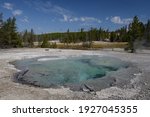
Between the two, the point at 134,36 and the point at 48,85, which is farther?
the point at 134,36

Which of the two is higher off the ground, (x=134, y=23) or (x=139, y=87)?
(x=134, y=23)

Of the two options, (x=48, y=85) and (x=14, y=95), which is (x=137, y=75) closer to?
(x=48, y=85)

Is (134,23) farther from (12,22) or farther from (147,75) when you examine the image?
(147,75)

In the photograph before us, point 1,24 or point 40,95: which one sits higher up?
point 1,24

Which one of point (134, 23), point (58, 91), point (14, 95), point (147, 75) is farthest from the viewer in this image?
point (134, 23)

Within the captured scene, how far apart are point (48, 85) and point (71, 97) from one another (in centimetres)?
329

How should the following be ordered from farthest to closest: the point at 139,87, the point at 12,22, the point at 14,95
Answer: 1. the point at 12,22
2. the point at 139,87
3. the point at 14,95

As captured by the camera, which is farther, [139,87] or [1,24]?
[1,24]

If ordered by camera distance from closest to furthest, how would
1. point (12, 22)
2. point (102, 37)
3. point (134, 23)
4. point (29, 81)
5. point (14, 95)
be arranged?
point (14, 95) → point (29, 81) → point (134, 23) → point (12, 22) → point (102, 37)

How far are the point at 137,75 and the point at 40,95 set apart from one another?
357 inches

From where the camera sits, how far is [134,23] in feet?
160

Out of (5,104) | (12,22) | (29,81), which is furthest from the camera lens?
(12,22)

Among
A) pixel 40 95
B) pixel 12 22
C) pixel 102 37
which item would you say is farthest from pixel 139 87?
pixel 102 37

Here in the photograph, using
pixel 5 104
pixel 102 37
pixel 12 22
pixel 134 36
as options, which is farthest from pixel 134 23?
pixel 102 37
